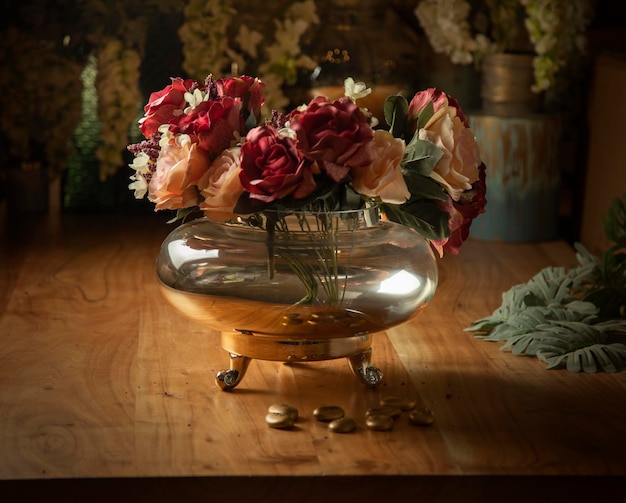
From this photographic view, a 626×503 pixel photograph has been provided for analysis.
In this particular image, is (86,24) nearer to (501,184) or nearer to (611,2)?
(501,184)

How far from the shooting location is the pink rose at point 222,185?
943mm

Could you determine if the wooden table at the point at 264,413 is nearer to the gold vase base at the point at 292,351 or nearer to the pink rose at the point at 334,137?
the gold vase base at the point at 292,351

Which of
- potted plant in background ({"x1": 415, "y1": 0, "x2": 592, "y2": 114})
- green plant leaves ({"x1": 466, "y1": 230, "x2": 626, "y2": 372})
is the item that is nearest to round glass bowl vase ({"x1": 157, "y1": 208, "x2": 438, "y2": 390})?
green plant leaves ({"x1": 466, "y1": 230, "x2": 626, "y2": 372})

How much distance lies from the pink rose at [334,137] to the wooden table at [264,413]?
0.88ft

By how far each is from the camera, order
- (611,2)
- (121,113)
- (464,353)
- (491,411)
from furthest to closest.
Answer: (611,2) → (121,113) → (464,353) → (491,411)

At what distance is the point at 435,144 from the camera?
989 millimetres

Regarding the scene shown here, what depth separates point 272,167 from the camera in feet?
3.02

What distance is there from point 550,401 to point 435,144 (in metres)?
0.32

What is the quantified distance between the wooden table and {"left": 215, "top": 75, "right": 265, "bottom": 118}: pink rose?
1.02ft

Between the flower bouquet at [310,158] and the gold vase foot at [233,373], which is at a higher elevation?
the flower bouquet at [310,158]

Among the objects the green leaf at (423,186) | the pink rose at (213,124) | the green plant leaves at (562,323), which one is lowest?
the green plant leaves at (562,323)

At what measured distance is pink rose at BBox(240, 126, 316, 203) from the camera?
3.03 ft

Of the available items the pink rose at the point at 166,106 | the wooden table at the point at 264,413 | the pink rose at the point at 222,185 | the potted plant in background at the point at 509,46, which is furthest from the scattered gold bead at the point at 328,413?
the potted plant in background at the point at 509,46

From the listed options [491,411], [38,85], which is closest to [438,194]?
[491,411]
